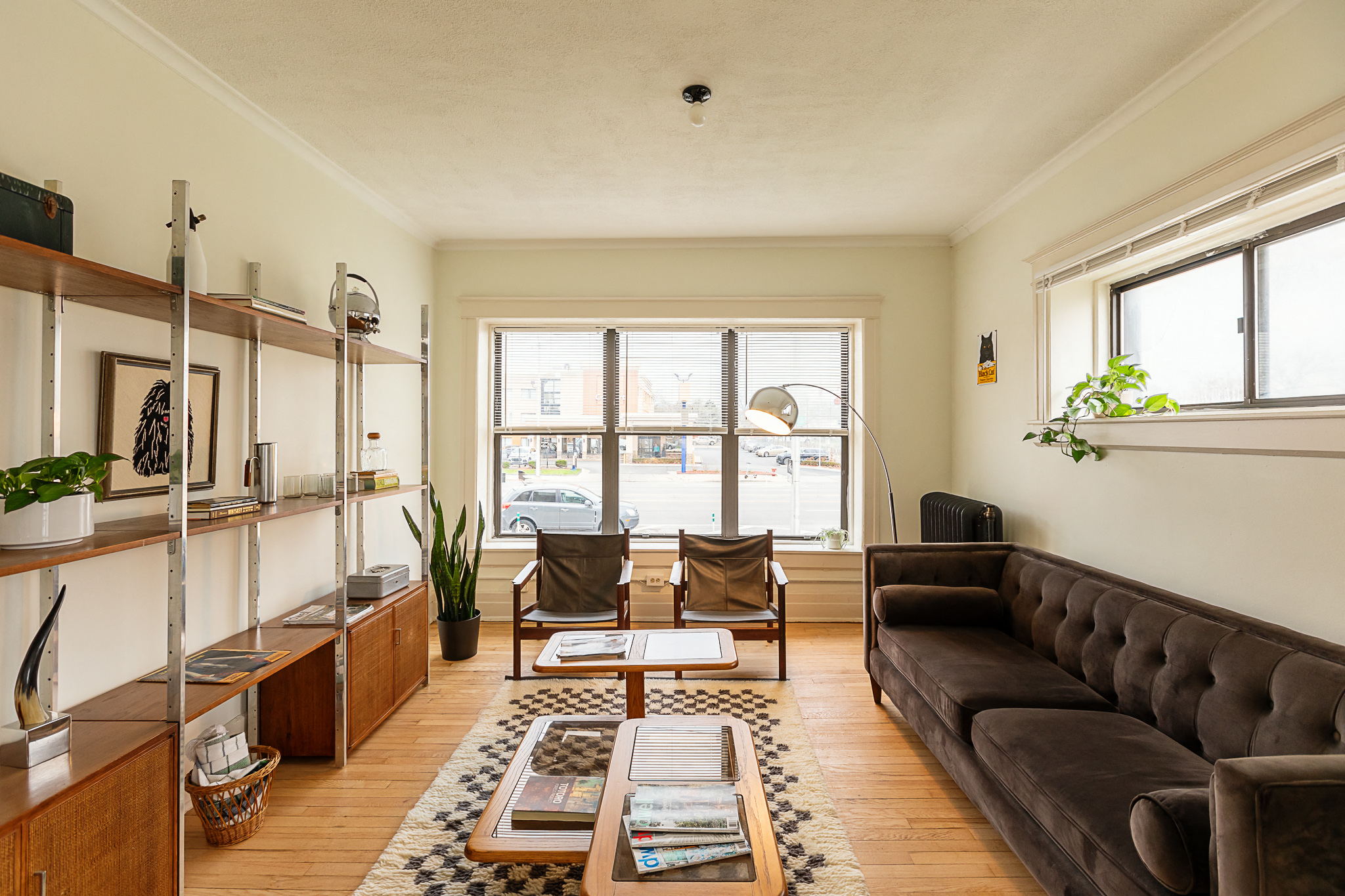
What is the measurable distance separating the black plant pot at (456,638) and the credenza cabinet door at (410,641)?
365 millimetres

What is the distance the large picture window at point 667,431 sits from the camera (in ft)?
16.2

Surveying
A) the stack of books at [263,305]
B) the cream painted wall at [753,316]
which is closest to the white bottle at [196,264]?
the stack of books at [263,305]

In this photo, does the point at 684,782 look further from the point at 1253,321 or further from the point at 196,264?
the point at 1253,321

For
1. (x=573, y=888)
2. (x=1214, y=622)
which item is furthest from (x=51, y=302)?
(x=1214, y=622)

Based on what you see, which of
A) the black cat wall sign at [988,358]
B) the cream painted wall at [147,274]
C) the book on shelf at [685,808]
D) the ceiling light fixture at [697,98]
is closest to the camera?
the book on shelf at [685,808]

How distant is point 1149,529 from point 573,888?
7.96ft

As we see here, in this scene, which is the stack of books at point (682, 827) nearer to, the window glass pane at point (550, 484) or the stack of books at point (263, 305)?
the stack of books at point (263, 305)

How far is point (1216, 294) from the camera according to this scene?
2537 mm

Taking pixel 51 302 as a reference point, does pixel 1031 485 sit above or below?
below

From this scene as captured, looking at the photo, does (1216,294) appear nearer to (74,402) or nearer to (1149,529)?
(1149,529)

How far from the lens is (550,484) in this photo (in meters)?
→ 5.02

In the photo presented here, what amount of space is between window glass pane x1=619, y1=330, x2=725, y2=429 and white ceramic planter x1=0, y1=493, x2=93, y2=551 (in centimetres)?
346

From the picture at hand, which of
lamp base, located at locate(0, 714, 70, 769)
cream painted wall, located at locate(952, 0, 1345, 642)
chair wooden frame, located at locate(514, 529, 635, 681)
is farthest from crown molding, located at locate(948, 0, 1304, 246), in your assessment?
lamp base, located at locate(0, 714, 70, 769)

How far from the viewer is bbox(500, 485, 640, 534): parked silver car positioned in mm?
5004
